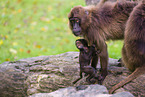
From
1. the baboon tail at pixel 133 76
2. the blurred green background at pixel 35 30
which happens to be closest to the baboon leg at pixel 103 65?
the baboon tail at pixel 133 76

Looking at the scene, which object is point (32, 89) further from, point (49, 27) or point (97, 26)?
point (49, 27)

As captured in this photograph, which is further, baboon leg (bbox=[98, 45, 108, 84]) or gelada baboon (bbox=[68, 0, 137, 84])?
gelada baboon (bbox=[68, 0, 137, 84])

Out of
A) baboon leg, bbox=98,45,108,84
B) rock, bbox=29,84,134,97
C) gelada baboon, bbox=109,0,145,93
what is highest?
gelada baboon, bbox=109,0,145,93

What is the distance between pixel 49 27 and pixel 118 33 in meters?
6.39

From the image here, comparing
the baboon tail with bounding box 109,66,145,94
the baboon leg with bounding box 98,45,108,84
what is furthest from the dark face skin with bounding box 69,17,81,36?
the baboon tail with bounding box 109,66,145,94

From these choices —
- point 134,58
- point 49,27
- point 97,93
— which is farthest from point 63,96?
Answer: point 49,27

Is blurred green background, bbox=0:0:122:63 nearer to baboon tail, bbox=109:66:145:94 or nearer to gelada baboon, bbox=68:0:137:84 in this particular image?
gelada baboon, bbox=68:0:137:84

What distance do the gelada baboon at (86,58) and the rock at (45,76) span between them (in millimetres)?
404

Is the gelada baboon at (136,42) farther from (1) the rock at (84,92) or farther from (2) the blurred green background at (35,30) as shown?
(2) the blurred green background at (35,30)

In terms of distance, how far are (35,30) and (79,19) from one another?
6434 mm

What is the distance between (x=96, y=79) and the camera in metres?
5.00

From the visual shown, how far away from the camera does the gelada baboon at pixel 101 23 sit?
16.9ft

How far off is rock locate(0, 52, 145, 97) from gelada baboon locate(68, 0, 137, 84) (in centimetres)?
44

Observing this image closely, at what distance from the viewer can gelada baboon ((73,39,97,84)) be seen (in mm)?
4617
